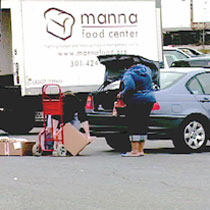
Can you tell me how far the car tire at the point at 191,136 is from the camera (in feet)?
44.7

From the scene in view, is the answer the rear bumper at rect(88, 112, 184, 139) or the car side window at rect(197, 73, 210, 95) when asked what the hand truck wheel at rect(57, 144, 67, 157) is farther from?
the car side window at rect(197, 73, 210, 95)

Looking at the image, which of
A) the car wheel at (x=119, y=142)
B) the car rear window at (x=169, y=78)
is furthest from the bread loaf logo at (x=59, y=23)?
the car wheel at (x=119, y=142)

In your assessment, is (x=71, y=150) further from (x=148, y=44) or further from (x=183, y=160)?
(x=148, y=44)

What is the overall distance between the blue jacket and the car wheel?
1202mm

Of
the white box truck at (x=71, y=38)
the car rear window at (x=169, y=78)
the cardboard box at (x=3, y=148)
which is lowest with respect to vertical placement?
the cardboard box at (x=3, y=148)

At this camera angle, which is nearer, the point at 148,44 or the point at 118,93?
the point at 118,93

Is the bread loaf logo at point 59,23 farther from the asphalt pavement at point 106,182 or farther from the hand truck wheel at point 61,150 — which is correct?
the hand truck wheel at point 61,150

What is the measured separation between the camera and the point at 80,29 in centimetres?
1548

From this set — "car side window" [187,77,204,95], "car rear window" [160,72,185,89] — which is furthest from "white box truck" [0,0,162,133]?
"car side window" [187,77,204,95]

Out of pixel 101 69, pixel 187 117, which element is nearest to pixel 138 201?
pixel 187 117

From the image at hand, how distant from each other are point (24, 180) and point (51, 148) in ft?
9.60

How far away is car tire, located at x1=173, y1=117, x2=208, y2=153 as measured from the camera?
44.7ft

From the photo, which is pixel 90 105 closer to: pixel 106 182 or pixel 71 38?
pixel 71 38

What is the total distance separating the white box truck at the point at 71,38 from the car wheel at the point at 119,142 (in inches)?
62.1
